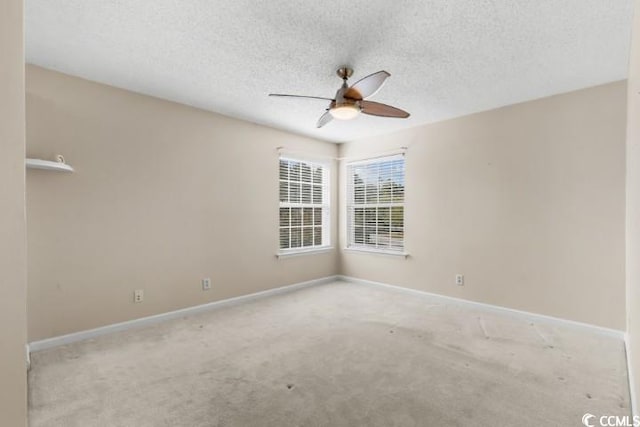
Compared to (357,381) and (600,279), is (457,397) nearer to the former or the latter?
(357,381)

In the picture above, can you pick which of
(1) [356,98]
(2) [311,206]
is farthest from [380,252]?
(1) [356,98]

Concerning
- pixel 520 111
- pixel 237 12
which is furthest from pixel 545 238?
pixel 237 12

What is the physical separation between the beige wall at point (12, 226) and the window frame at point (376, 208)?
4213mm

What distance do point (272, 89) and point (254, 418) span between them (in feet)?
9.29

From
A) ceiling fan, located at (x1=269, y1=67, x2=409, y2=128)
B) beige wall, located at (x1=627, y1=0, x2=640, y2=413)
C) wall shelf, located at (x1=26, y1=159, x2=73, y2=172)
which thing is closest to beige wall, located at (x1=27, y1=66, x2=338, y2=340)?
wall shelf, located at (x1=26, y1=159, x2=73, y2=172)

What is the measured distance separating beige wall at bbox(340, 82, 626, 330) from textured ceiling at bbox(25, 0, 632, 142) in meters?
0.39

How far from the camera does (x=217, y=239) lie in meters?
3.92

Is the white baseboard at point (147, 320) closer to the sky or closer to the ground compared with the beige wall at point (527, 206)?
closer to the ground

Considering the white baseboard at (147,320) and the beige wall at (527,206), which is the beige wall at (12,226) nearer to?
the white baseboard at (147,320)

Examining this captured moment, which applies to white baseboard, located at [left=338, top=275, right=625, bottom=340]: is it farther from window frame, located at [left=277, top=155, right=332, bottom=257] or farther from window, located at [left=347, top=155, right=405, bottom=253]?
window frame, located at [left=277, top=155, right=332, bottom=257]

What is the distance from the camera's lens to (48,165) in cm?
252

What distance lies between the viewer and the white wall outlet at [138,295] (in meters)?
3.23

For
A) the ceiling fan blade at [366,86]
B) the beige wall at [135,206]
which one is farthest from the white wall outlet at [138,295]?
the ceiling fan blade at [366,86]

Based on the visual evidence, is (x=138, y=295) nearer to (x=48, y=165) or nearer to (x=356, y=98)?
(x=48, y=165)
